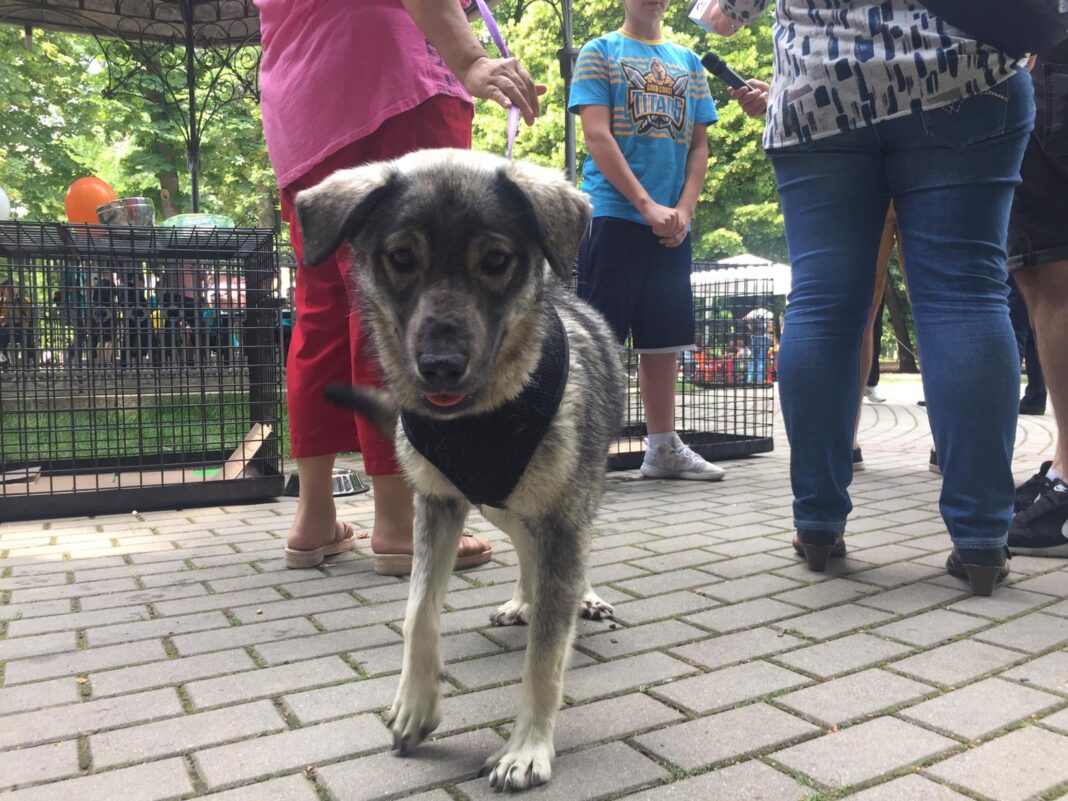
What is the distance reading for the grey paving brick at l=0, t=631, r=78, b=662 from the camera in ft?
9.30

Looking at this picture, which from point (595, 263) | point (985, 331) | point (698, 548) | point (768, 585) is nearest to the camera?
point (985, 331)

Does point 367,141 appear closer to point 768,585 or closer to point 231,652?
point 231,652

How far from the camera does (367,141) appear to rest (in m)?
3.58

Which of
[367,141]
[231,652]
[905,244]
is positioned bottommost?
[231,652]

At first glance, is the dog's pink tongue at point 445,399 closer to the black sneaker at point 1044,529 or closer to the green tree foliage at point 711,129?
the black sneaker at point 1044,529

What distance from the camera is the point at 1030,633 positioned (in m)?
2.81

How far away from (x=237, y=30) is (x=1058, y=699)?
9973mm

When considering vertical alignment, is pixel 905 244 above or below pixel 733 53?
below

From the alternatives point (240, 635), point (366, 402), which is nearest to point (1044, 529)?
point (366, 402)

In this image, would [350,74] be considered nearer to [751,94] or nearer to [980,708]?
[751,94]

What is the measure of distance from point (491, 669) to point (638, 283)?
12.3ft

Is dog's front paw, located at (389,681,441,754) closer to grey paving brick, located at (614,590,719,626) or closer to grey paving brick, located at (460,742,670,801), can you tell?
grey paving brick, located at (460,742,670,801)

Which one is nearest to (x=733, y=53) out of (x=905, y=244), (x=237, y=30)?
(x=237, y=30)

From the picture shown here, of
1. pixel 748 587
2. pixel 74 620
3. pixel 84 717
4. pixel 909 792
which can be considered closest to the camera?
pixel 909 792
